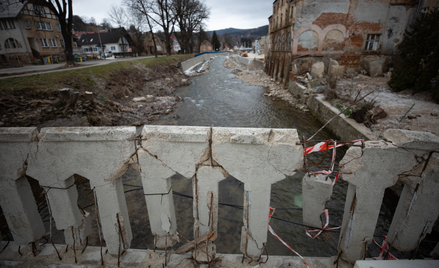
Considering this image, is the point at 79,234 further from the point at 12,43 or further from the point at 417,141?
the point at 12,43

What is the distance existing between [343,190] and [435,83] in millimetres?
6971

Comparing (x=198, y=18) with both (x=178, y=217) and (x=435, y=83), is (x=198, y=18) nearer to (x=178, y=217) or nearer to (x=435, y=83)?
(x=435, y=83)

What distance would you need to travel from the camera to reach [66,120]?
27.3ft

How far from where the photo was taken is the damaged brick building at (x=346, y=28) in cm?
1497

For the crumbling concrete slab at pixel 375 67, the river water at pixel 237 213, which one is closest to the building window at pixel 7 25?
the river water at pixel 237 213

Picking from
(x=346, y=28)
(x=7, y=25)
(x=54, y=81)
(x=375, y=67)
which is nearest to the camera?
(x=54, y=81)

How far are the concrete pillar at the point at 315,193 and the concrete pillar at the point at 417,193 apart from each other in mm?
702

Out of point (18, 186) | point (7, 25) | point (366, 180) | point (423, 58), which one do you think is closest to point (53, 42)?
point (7, 25)

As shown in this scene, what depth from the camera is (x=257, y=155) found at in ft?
6.68

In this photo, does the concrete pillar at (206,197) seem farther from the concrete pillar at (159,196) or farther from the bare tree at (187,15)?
the bare tree at (187,15)

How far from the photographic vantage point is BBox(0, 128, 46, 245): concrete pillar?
6.93 feet

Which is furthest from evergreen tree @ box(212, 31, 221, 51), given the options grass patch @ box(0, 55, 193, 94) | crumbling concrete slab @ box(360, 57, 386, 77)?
grass patch @ box(0, 55, 193, 94)

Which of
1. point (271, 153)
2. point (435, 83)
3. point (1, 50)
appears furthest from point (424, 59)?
point (1, 50)

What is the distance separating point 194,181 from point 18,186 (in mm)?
2048
